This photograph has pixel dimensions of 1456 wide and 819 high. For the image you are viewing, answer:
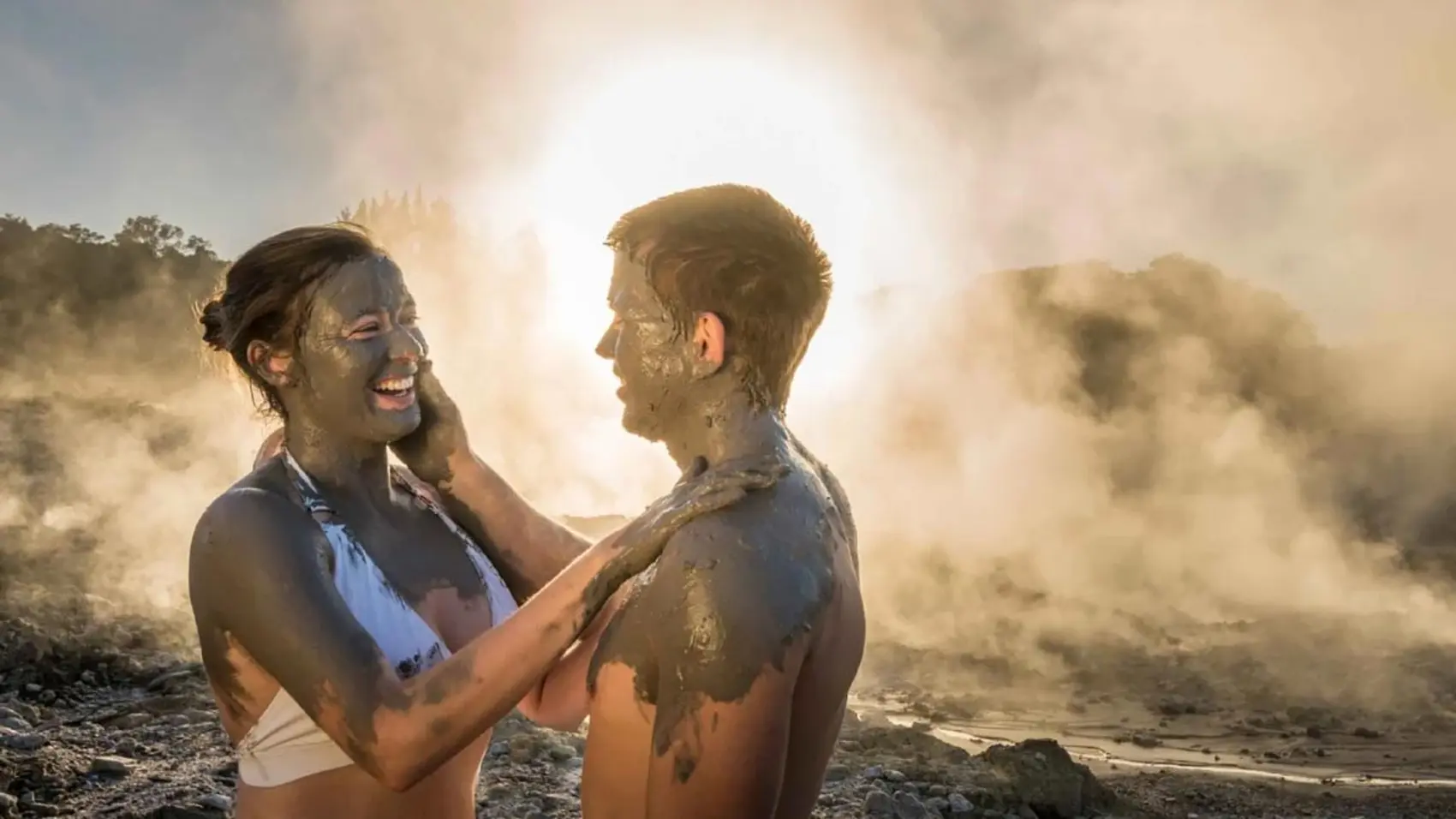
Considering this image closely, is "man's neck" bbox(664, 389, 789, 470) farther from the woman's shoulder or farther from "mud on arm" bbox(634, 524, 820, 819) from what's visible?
the woman's shoulder

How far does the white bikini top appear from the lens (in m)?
2.67

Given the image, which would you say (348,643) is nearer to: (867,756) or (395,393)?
(395,393)

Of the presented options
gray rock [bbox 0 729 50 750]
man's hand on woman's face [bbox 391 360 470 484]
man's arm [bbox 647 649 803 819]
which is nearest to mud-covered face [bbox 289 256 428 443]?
man's hand on woman's face [bbox 391 360 470 484]

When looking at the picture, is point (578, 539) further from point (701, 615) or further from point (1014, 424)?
point (1014, 424)

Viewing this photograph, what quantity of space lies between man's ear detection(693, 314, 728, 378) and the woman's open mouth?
3.66 ft

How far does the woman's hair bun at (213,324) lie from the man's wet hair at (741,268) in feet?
4.30

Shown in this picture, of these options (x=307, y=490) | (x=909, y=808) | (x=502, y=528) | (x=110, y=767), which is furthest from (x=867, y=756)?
(x=307, y=490)

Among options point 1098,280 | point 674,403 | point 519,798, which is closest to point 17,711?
point 519,798

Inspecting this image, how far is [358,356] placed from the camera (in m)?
3.00

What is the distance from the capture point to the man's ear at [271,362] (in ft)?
9.96

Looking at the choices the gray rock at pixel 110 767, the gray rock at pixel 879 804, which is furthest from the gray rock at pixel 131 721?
the gray rock at pixel 879 804

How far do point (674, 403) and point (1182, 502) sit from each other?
22490 millimetres

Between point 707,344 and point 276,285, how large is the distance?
133cm

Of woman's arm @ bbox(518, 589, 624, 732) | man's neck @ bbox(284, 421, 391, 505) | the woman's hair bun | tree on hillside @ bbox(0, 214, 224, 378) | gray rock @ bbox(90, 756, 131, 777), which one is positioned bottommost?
gray rock @ bbox(90, 756, 131, 777)
